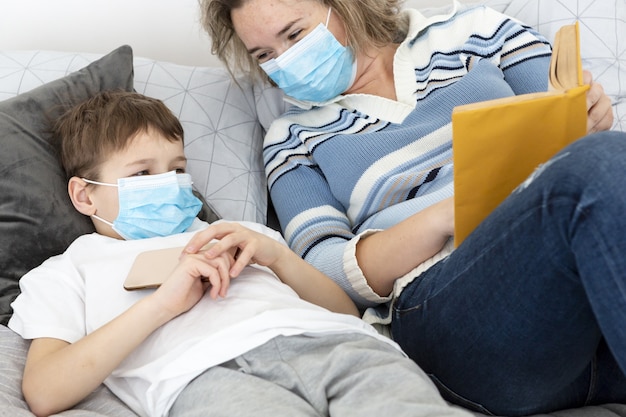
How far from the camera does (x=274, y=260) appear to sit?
4.05 ft

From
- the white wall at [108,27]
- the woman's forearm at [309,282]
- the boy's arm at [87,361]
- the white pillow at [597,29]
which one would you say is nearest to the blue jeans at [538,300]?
the woman's forearm at [309,282]

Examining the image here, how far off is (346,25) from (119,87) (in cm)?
53

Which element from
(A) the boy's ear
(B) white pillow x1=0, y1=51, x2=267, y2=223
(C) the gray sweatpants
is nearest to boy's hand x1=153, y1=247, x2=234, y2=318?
(C) the gray sweatpants

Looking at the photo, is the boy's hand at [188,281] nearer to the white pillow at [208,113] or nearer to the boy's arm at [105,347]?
the boy's arm at [105,347]

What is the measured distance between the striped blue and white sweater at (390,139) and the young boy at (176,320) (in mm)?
194

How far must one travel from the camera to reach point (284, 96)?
1736 mm

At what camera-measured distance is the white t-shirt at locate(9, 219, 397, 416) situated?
102 cm

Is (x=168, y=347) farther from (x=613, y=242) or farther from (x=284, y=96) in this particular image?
(x=284, y=96)

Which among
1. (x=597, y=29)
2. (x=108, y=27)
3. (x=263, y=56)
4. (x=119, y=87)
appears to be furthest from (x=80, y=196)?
(x=597, y=29)

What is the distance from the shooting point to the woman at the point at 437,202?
864 mm

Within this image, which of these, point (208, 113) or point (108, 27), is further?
point (108, 27)

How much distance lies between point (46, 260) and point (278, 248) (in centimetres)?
45

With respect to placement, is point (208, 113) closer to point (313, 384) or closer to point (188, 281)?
point (188, 281)

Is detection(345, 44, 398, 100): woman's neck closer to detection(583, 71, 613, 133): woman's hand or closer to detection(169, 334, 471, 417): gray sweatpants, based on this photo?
detection(583, 71, 613, 133): woman's hand
